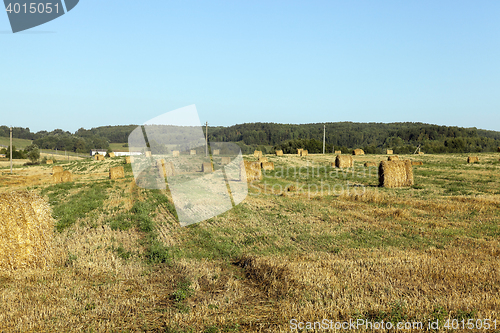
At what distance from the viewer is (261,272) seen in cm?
785

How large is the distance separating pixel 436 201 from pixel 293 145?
8317 centimetres

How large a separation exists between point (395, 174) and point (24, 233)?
21.2 m

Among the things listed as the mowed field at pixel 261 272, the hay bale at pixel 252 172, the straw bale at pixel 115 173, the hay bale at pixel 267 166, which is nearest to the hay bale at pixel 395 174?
the mowed field at pixel 261 272

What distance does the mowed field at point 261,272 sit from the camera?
5828mm

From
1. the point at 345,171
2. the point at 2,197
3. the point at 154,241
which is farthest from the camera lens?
the point at 345,171

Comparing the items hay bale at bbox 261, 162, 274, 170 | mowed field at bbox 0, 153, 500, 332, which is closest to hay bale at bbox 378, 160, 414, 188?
mowed field at bbox 0, 153, 500, 332

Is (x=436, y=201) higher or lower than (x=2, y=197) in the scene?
lower

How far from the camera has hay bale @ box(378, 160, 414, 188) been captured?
23.8m

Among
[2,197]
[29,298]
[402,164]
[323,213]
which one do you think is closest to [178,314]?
[29,298]

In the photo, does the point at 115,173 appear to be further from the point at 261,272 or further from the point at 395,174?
the point at 261,272

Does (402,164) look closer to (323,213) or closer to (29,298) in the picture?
(323,213)

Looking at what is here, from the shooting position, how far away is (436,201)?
658 inches

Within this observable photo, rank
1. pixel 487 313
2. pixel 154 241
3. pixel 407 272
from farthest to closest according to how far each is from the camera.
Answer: pixel 154 241
pixel 407 272
pixel 487 313

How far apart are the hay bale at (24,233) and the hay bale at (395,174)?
2005cm
